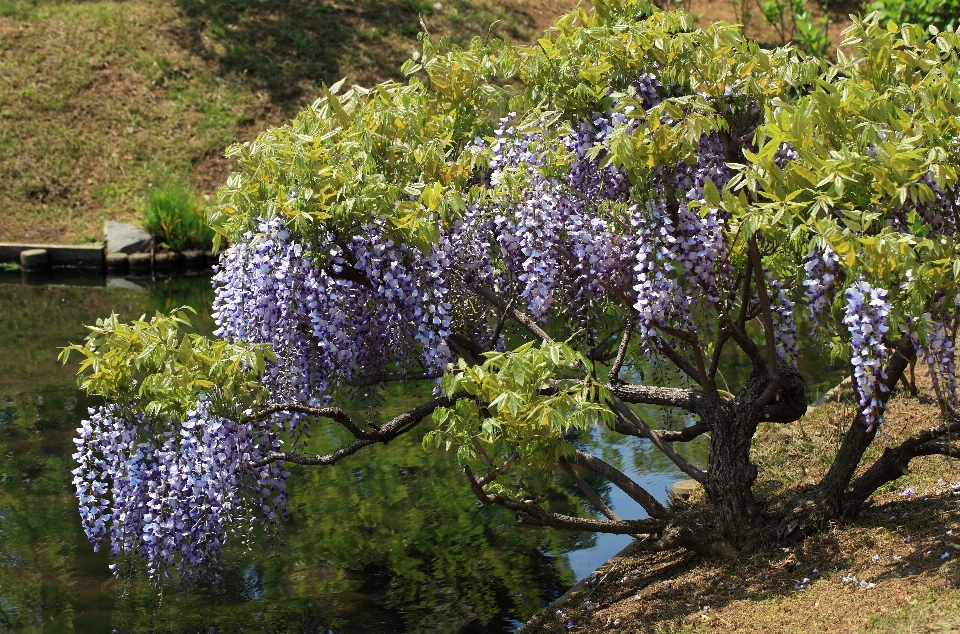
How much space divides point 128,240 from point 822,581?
11276 mm

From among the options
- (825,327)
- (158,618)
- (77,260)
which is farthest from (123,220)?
(825,327)

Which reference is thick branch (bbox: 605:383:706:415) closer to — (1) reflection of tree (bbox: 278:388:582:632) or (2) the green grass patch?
(1) reflection of tree (bbox: 278:388:582:632)

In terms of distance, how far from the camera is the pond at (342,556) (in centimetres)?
566

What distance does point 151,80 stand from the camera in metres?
16.9

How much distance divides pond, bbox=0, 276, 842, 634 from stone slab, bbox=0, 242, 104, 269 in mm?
5460

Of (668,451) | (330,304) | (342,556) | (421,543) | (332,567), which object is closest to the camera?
(330,304)

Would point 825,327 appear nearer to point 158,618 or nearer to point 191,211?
point 158,618

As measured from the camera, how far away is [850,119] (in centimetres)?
437

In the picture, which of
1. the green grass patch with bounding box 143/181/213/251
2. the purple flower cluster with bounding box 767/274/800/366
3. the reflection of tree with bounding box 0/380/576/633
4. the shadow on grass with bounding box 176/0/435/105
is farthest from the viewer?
the shadow on grass with bounding box 176/0/435/105

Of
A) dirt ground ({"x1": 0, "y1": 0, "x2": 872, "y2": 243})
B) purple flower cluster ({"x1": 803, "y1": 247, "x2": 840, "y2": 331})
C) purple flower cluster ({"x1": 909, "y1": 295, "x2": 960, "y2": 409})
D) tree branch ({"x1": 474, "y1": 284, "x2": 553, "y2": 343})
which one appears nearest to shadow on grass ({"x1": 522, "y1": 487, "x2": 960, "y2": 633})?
purple flower cluster ({"x1": 909, "y1": 295, "x2": 960, "y2": 409})

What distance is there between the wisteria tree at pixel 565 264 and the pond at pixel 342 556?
0.81 m

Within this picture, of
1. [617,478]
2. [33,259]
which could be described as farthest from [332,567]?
[33,259]

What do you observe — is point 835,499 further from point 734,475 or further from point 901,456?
point 734,475

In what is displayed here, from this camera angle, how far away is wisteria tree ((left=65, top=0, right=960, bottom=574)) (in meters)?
4.21
